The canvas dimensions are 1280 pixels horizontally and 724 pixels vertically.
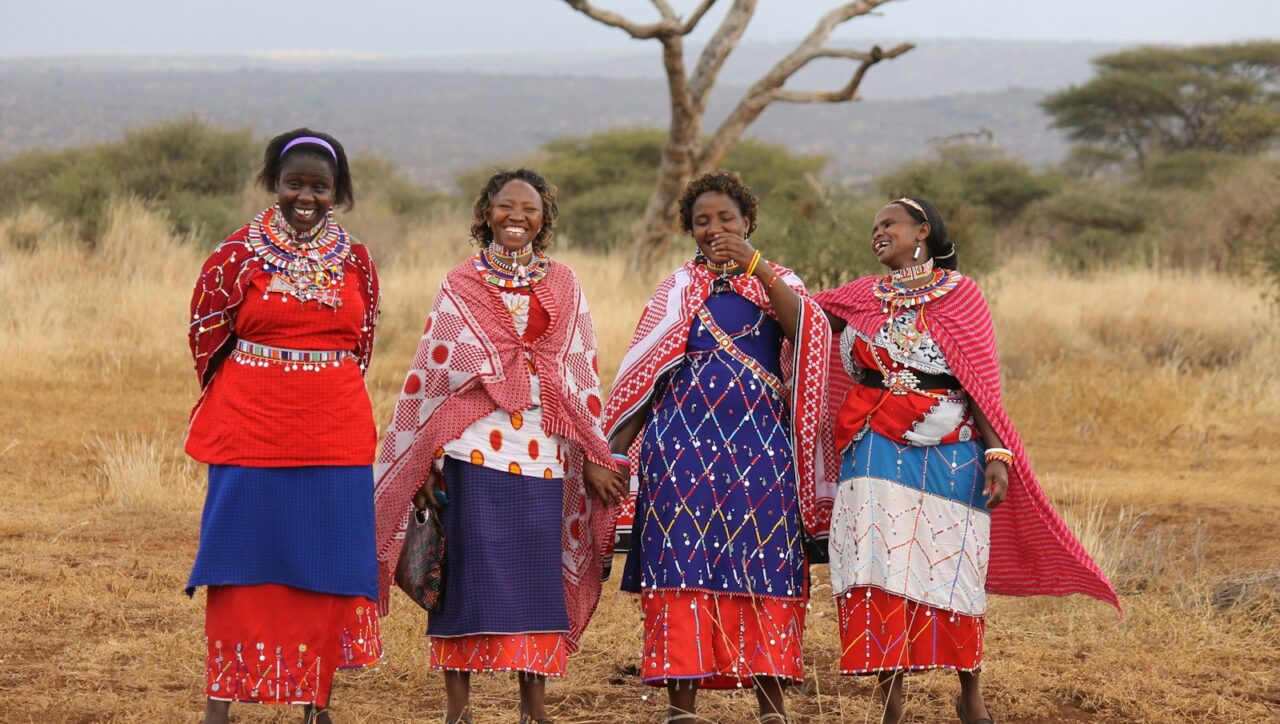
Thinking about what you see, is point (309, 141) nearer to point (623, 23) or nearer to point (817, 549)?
point (817, 549)

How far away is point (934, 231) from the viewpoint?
4.82m

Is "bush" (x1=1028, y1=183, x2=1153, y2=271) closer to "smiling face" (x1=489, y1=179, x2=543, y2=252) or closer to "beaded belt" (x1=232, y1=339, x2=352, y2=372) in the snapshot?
"smiling face" (x1=489, y1=179, x2=543, y2=252)

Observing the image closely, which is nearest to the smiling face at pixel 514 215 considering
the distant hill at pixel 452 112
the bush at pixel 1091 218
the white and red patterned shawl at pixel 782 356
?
the white and red patterned shawl at pixel 782 356

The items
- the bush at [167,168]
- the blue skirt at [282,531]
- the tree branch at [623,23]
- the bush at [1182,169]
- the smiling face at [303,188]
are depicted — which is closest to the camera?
the blue skirt at [282,531]

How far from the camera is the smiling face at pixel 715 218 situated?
4785mm

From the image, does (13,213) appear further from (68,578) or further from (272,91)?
(272,91)

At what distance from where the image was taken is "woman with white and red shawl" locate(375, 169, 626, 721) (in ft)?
15.2

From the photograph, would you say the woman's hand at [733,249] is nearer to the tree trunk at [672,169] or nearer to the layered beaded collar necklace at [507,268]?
the layered beaded collar necklace at [507,268]

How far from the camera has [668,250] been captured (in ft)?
57.2

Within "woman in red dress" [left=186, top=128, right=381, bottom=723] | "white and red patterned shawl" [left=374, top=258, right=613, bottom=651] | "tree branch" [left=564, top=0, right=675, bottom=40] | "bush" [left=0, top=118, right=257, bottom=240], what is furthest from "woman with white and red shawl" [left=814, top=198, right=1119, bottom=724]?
"bush" [left=0, top=118, right=257, bottom=240]

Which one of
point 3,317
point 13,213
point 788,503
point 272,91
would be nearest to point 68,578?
point 788,503

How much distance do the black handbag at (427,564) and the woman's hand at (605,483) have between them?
1.56 feet

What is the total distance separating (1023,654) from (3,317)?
9172 millimetres

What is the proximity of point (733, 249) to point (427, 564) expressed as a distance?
4.37 ft
